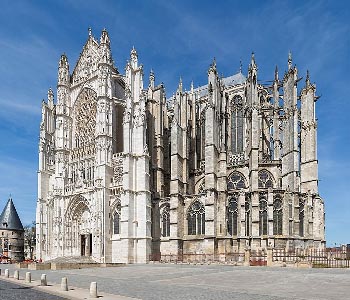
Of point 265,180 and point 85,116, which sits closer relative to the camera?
point 265,180

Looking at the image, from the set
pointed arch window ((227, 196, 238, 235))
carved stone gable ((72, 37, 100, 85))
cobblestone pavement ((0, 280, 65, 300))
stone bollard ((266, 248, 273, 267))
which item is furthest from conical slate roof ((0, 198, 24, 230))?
cobblestone pavement ((0, 280, 65, 300))

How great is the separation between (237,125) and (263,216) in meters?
13.5

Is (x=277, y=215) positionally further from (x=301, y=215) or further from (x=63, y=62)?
(x=63, y=62)

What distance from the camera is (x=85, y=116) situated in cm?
4888

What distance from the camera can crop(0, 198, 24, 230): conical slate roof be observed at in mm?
65000

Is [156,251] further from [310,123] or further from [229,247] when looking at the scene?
[310,123]

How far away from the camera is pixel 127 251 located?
130ft

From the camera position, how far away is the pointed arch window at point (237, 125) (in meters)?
46.9

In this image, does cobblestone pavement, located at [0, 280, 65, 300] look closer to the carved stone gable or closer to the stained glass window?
the stained glass window

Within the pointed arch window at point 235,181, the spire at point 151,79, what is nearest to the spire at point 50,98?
the spire at point 151,79

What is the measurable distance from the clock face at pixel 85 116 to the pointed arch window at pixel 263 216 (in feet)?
68.7

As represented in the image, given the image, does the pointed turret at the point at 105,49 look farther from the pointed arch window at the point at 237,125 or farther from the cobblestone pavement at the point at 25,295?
the cobblestone pavement at the point at 25,295

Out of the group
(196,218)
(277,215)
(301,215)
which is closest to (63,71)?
(196,218)

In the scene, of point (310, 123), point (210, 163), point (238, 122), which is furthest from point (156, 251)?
point (310, 123)
